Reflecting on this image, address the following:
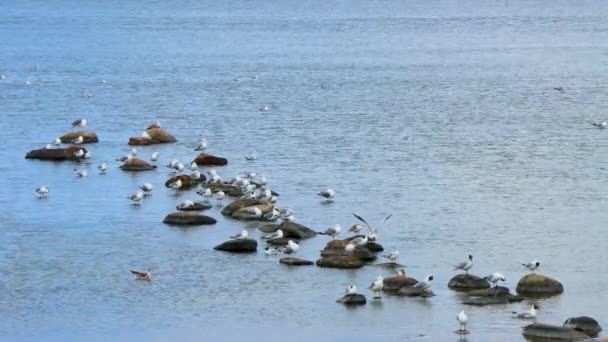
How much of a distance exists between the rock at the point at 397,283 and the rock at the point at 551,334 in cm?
390

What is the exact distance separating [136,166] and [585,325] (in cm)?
2152

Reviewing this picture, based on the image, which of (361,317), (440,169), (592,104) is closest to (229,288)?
(361,317)

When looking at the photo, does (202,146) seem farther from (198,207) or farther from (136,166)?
(198,207)

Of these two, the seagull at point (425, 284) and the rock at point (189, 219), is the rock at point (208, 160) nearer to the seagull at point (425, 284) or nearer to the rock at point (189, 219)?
the rock at point (189, 219)

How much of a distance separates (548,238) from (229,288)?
9.04 meters

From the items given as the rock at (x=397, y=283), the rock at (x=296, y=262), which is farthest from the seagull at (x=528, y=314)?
the rock at (x=296, y=262)

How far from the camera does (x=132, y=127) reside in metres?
54.7

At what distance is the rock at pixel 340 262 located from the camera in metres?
30.5

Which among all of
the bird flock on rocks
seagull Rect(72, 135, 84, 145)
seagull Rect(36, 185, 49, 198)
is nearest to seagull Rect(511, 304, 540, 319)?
the bird flock on rocks

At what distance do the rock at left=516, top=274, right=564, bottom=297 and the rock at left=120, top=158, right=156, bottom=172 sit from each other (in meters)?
18.3

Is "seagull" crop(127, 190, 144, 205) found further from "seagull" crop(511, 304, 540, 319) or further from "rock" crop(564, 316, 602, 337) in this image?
"rock" crop(564, 316, 602, 337)

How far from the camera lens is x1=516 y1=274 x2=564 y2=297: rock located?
2803 centimetres

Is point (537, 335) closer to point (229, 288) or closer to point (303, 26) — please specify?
point (229, 288)

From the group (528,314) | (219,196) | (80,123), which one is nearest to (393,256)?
(528,314)
